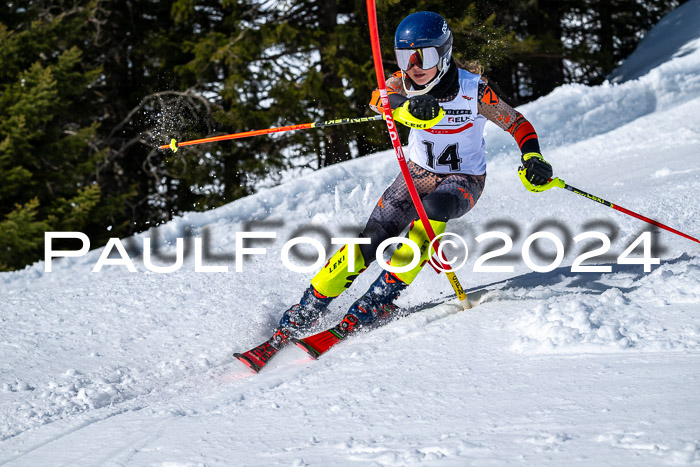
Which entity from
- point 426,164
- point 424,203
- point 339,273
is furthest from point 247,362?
point 426,164

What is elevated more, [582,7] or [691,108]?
[582,7]

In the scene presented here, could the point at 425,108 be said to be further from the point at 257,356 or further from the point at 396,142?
the point at 257,356

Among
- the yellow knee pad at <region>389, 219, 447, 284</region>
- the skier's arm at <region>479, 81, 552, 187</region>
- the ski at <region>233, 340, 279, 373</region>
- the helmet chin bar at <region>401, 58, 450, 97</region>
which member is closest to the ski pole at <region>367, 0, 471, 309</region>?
the yellow knee pad at <region>389, 219, 447, 284</region>

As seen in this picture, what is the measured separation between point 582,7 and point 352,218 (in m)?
9.94

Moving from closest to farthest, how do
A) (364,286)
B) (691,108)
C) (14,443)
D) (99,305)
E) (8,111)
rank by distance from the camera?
(14,443)
(99,305)
(364,286)
(691,108)
(8,111)

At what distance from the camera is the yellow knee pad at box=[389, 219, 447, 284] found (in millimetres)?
3580

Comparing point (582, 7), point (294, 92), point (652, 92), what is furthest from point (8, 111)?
point (582, 7)

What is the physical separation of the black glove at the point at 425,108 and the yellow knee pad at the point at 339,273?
31.5 inches

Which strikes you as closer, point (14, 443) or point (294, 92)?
point (14, 443)

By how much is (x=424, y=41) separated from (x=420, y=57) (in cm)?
9

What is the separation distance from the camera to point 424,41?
11.3 ft

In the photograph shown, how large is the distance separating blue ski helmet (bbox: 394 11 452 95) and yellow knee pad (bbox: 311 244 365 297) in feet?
3.53

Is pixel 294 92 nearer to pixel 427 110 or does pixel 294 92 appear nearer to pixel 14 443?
pixel 427 110

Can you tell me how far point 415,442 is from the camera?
201cm
